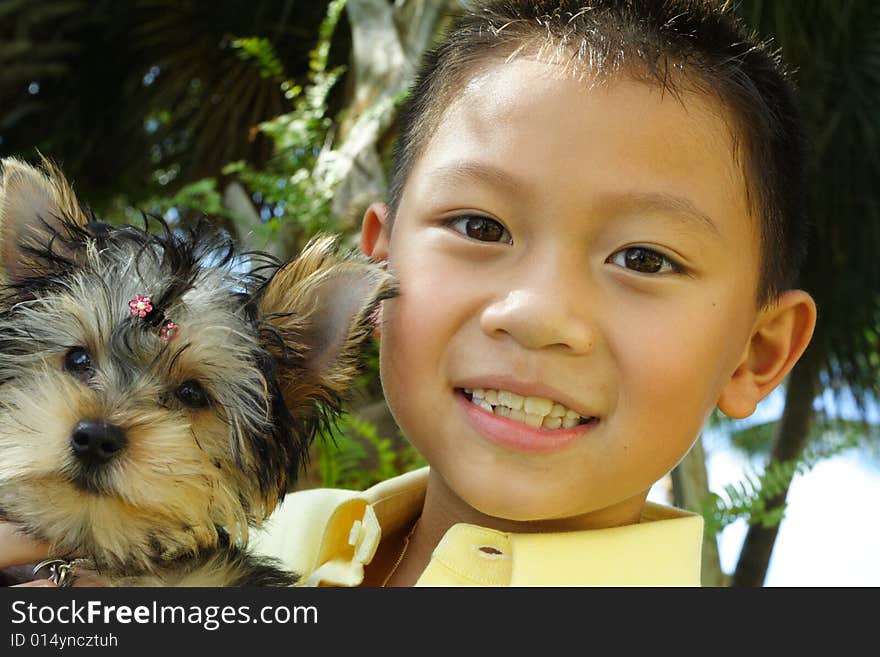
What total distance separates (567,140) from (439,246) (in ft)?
1.30

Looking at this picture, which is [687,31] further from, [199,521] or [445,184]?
[199,521]

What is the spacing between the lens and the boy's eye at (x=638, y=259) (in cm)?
229

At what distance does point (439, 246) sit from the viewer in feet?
7.91

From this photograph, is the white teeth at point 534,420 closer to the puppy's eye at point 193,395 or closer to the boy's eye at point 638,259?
the boy's eye at point 638,259

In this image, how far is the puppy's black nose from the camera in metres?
2.22

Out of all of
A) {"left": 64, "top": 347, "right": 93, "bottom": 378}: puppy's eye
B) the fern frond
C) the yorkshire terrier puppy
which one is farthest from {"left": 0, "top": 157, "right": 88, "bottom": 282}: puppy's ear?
the fern frond

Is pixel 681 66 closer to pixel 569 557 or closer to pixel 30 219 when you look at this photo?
pixel 569 557

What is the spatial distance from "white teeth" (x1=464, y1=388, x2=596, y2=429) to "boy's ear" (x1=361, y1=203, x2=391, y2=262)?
2.24 feet

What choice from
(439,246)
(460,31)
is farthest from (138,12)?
(439,246)

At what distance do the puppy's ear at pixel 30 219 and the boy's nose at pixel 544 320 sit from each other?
1179 millimetres

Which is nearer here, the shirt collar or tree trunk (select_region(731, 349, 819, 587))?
the shirt collar

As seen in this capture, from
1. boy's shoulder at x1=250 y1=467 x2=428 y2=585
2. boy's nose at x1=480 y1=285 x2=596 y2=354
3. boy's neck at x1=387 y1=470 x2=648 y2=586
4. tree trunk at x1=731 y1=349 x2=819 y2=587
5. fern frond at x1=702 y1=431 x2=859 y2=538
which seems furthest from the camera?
tree trunk at x1=731 y1=349 x2=819 y2=587

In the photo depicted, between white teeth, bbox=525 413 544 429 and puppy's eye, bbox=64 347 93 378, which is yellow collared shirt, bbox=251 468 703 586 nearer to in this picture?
white teeth, bbox=525 413 544 429

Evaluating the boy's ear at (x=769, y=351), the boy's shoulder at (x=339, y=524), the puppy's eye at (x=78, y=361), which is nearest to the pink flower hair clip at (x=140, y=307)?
the puppy's eye at (x=78, y=361)
